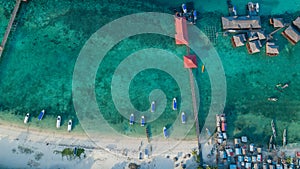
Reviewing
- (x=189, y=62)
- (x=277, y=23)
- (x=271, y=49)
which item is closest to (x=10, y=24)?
(x=189, y=62)

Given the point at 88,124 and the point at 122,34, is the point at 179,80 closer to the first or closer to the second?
the point at 122,34

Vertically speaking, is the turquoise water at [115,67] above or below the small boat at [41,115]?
above

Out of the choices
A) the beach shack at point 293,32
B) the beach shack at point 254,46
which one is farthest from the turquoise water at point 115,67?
the beach shack at point 254,46

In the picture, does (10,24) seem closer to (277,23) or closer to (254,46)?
(254,46)

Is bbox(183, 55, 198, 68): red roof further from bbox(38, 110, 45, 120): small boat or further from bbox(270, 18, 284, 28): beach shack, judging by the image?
bbox(38, 110, 45, 120): small boat

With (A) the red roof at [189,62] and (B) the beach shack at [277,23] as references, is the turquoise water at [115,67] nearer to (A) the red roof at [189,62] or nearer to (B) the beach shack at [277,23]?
(B) the beach shack at [277,23]

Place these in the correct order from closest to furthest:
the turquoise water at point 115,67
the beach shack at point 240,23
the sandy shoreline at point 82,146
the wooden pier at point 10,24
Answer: the sandy shoreline at point 82,146
the turquoise water at point 115,67
the wooden pier at point 10,24
the beach shack at point 240,23

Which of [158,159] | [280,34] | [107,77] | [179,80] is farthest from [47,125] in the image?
[280,34]
